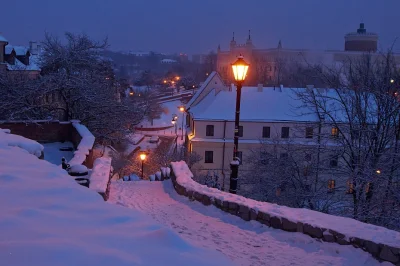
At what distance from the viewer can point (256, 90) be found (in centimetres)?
3572

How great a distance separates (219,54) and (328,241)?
137553 millimetres

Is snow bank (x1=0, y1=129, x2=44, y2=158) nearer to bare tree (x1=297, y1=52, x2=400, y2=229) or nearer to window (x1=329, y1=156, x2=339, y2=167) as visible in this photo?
bare tree (x1=297, y1=52, x2=400, y2=229)

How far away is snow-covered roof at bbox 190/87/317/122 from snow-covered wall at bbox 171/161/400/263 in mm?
22826

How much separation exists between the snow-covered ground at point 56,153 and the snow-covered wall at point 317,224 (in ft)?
23.8

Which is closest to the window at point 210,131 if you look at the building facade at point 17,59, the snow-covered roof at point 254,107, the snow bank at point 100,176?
the snow-covered roof at point 254,107

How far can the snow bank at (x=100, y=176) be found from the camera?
933cm

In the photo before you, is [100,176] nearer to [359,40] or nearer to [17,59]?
[17,59]

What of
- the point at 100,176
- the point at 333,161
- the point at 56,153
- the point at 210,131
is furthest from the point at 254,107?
the point at 100,176

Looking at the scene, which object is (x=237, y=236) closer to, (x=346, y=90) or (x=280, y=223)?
(x=280, y=223)

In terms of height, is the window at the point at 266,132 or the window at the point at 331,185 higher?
the window at the point at 266,132

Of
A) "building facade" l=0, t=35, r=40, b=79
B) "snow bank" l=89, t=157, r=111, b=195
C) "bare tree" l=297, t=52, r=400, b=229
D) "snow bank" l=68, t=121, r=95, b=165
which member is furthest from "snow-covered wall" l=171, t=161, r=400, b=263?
"building facade" l=0, t=35, r=40, b=79

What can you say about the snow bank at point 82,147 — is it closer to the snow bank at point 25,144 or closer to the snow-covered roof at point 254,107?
the snow bank at point 25,144

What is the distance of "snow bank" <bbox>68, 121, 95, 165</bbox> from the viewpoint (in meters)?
11.4

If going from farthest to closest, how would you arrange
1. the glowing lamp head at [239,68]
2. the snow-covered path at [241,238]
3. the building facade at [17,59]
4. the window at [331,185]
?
the building facade at [17,59] → the window at [331,185] → the glowing lamp head at [239,68] → the snow-covered path at [241,238]
